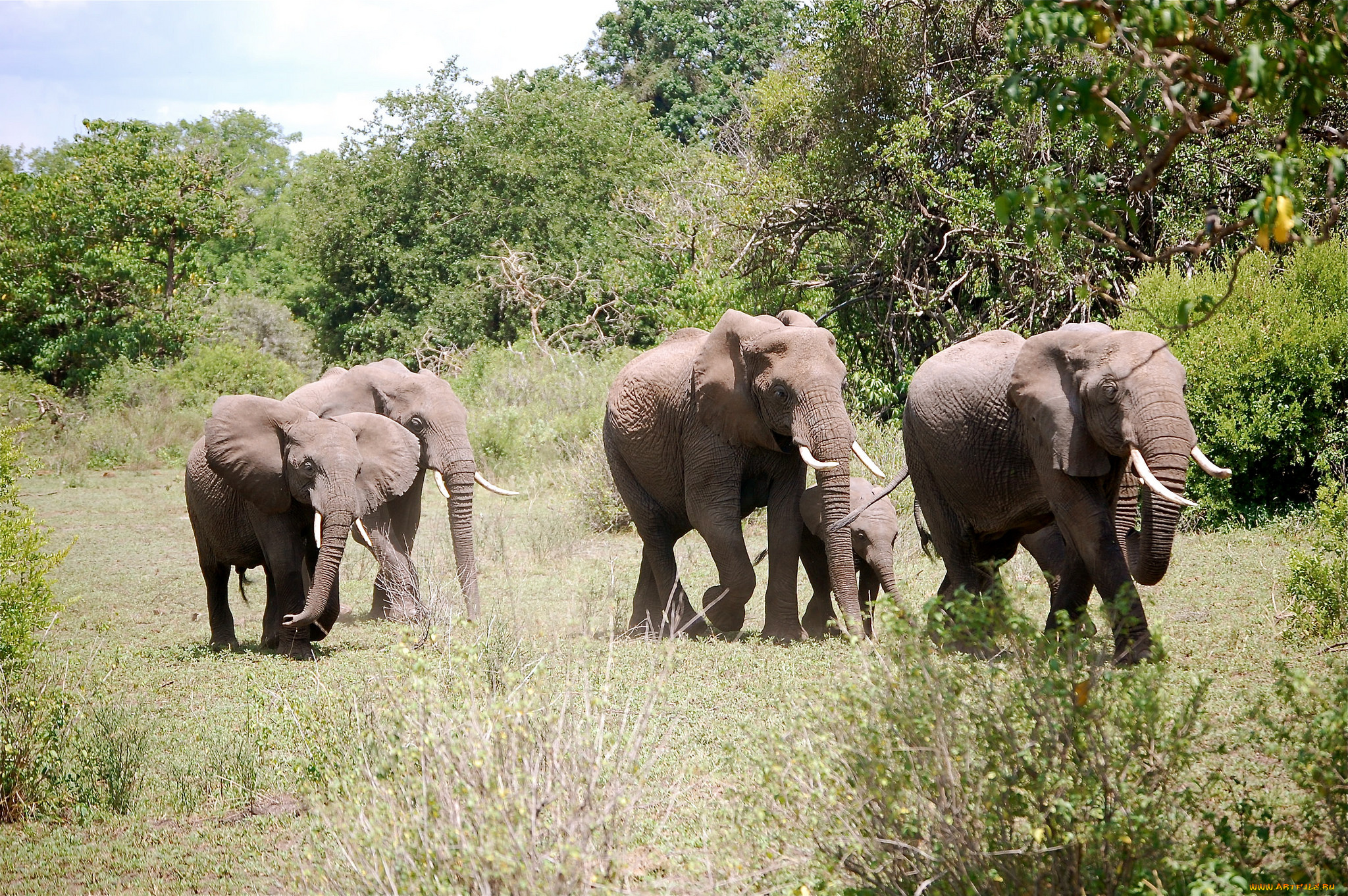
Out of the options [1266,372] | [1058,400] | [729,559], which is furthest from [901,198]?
[1058,400]

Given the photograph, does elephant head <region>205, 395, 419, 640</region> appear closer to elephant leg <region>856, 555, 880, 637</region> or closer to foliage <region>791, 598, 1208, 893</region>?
elephant leg <region>856, 555, 880, 637</region>

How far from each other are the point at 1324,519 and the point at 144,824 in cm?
682

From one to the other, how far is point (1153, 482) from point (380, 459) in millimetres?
5597

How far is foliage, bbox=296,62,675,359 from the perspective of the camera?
33.7 metres

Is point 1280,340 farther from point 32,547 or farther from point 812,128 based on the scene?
point 32,547

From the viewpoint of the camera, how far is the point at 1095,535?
7.25 meters

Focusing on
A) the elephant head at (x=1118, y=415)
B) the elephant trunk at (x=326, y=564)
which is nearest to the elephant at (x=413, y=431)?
the elephant trunk at (x=326, y=564)

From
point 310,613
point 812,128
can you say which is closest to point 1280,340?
point 812,128

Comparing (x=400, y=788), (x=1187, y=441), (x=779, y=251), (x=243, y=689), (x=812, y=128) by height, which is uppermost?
(x=812, y=128)

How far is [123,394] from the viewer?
2877 cm

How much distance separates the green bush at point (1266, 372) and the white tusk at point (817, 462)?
6118 mm

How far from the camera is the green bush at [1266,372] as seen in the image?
523 inches

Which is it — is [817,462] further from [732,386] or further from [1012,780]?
[1012,780]

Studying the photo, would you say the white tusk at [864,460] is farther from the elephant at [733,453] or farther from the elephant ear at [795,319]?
the elephant ear at [795,319]
